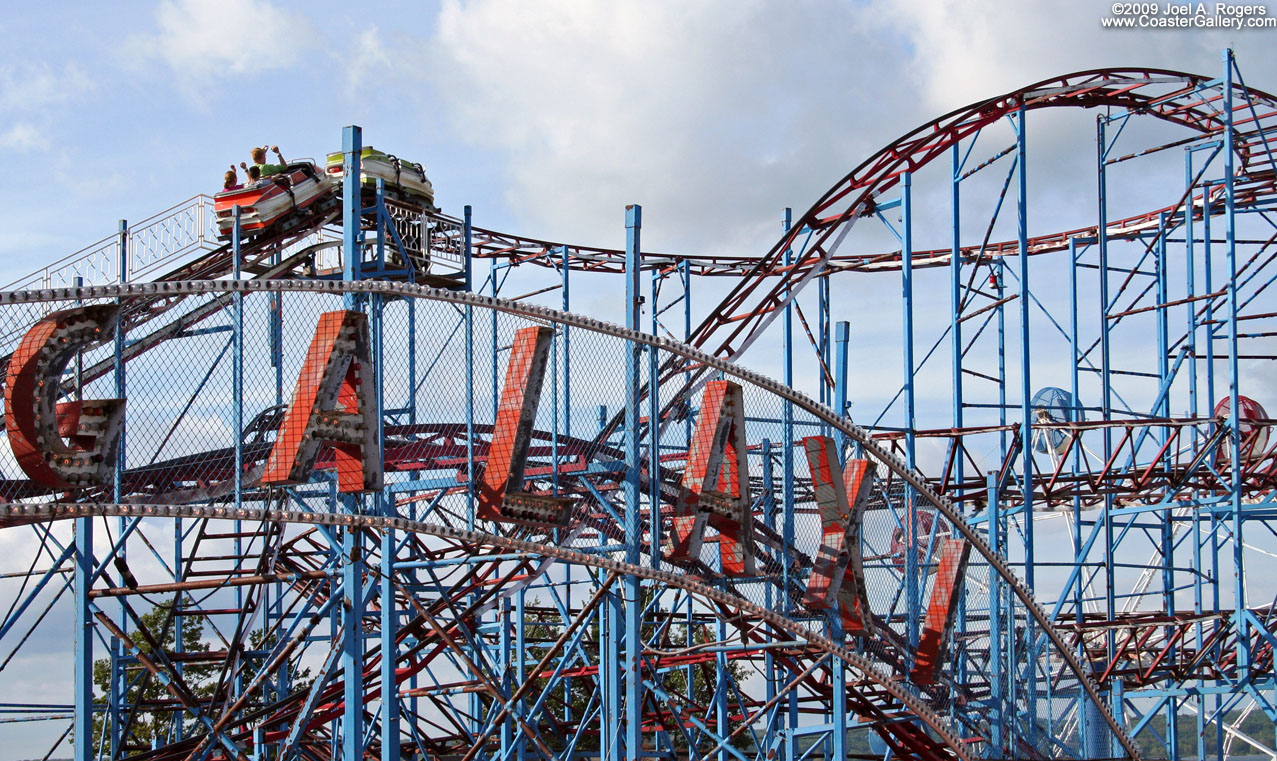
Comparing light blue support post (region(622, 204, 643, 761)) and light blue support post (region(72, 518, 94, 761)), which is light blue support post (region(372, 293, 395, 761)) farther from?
light blue support post (region(72, 518, 94, 761))

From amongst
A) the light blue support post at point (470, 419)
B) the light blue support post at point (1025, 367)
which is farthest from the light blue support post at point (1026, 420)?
the light blue support post at point (470, 419)

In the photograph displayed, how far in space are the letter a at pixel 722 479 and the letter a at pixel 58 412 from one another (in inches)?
175

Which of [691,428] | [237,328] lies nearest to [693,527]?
[691,428]

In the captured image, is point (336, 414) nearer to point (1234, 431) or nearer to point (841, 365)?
point (841, 365)

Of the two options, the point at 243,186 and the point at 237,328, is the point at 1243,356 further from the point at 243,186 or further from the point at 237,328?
the point at 237,328

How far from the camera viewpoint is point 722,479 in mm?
12664

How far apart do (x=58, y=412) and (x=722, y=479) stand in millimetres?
5233

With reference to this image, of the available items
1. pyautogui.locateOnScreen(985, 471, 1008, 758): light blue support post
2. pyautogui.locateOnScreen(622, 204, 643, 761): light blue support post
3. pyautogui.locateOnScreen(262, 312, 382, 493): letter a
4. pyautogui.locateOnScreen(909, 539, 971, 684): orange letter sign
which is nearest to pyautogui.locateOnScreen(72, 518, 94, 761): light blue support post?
pyautogui.locateOnScreen(262, 312, 382, 493): letter a

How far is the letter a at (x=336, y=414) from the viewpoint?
10.7 meters

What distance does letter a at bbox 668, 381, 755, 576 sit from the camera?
12.3 meters

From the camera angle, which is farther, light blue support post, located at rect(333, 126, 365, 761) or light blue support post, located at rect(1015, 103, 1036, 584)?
light blue support post, located at rect(1015, 103, 1036, 584)

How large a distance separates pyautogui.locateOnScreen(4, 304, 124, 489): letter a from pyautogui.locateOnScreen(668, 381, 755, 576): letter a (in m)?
4.44

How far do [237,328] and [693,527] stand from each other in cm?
387

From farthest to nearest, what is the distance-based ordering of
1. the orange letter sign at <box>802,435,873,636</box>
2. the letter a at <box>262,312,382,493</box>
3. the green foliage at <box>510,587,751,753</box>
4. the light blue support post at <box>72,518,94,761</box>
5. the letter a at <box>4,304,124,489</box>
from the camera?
the green foliage at <box>510,587,751,753</box> < the orange letter sign at <box>802,435,873,636</box> < the light blue support post at <box>72,518,94,761</box> < the letter a at <box>262,312,382,493</box> < the letter a at <box>4,304,124,489</box>
